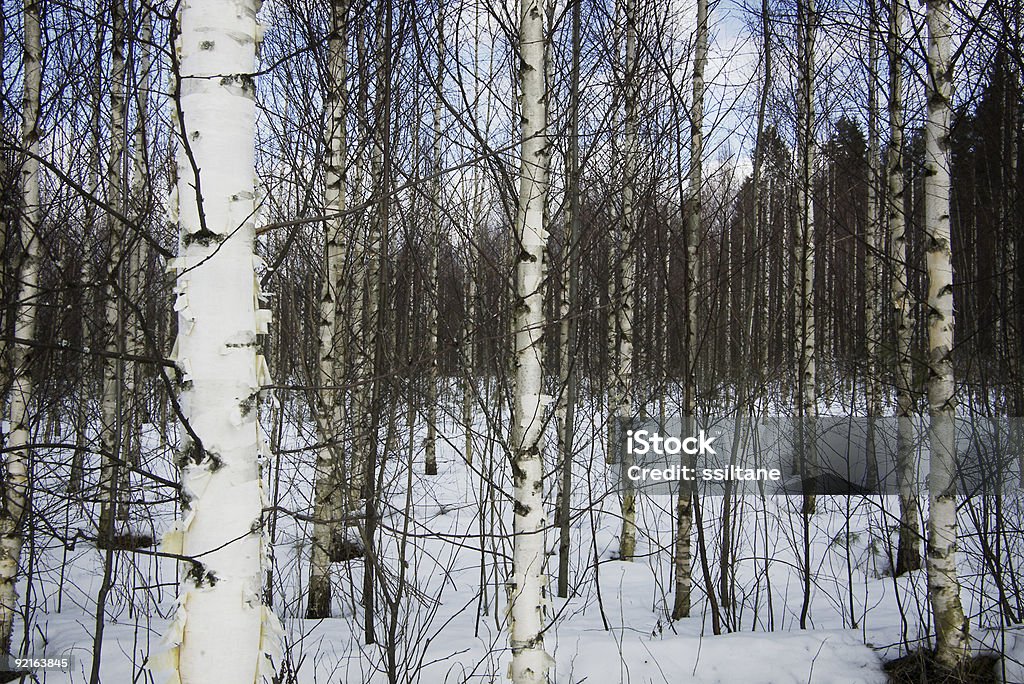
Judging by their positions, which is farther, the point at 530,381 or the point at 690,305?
the point at 690,305

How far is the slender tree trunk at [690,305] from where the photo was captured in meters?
5.19

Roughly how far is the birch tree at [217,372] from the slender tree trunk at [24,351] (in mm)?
2820

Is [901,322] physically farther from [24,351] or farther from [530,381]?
[24,351]

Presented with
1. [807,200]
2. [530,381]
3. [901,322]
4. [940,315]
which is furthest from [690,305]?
[530,381]

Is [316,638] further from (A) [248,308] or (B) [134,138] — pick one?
(B) [134,138]

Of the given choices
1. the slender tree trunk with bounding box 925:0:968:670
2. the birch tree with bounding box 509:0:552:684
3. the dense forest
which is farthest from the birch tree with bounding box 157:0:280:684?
the slender tree trunk with bounding box 925:0:968:670

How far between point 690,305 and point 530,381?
9.63 ft

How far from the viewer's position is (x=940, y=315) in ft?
11.9

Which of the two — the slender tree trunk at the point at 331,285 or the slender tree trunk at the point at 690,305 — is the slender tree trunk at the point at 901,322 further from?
the slender tree trunk at the point at 331,285

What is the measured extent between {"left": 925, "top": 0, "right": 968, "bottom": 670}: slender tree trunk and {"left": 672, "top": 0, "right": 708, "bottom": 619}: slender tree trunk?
1.66 metres

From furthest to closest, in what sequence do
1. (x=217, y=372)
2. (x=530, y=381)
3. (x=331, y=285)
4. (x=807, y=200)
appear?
(x=807, y=200)
(x=331, y=285)
(x=530, y=381)
(x=217, y=372)

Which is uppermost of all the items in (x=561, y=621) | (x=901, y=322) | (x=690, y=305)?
(x=690, y=305)

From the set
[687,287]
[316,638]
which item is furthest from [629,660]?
[687,287]

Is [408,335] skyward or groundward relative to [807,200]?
groundward
